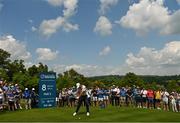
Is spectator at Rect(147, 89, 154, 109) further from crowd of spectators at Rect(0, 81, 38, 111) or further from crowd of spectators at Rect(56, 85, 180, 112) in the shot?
crowd of spectators at Rect(0, 81, 38, 111)

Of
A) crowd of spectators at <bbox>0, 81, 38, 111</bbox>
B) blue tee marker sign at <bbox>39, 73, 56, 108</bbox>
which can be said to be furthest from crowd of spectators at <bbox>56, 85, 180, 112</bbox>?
crowd of spectators at <bbox>0, 81, 38, 111</bbox>

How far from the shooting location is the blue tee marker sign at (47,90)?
36312 mm

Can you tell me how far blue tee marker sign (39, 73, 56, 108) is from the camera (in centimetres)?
3631

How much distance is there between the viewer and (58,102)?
39.0 meters

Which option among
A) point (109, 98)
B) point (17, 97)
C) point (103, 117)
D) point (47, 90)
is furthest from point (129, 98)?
point (103, 117)

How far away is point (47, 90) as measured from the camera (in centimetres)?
3691

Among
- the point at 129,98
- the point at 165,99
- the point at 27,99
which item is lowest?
the point at 165,99

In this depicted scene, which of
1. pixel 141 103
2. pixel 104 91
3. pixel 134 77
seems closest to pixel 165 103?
pixel 141 103

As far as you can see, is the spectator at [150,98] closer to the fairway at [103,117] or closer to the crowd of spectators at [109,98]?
the crowd of spectators at [109,98]

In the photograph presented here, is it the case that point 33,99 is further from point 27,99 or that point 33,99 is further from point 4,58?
point 4,58

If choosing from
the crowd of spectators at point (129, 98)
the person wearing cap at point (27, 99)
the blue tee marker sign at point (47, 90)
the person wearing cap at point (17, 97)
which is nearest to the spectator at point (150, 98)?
the crowd of spectators at point (129, 98)

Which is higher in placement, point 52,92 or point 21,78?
point 21,78

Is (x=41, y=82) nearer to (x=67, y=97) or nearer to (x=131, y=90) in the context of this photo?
(x=67, y=97)

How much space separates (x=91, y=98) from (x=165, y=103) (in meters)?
6.96
